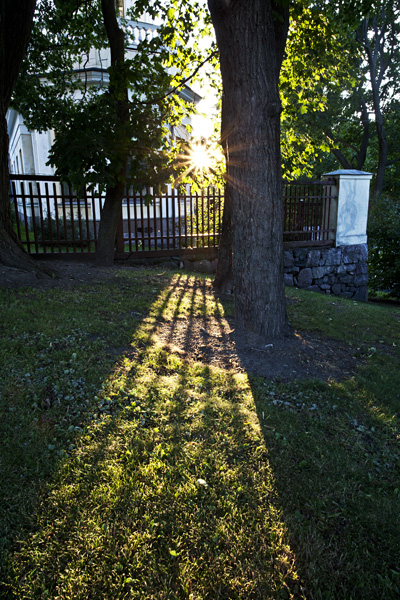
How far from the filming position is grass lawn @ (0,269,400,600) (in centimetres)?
189

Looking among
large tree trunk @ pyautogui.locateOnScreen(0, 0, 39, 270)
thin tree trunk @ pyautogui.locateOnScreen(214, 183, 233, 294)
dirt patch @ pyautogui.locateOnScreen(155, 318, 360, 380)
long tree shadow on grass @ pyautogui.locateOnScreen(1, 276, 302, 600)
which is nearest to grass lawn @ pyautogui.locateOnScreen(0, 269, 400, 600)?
long tree shadow on grass @ pyautogui.locateOnScreen(1, 276, 302, 600)

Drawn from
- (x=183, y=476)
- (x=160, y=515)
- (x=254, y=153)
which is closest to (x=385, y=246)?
(x=254, y=153)

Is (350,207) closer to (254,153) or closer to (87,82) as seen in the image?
(254,153)

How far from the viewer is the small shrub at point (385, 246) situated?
12.2m

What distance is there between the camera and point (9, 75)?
253 inches

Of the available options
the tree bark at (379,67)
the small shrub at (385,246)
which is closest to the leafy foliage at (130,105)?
the small shrub at (385,246)

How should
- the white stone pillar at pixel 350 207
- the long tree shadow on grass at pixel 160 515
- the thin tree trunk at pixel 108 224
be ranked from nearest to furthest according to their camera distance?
the long tree shadow on grass at pixel 160 515
the thin tree trunk at pixel 108 224
the white stone pillar at pixel 350 207

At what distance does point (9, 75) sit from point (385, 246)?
11077mm

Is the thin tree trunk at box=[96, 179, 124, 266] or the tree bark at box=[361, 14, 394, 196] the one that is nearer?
the thin tree trunk at box=[96, 179, 124, 266]

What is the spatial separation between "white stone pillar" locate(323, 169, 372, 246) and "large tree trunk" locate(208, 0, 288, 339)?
7249 millimetres

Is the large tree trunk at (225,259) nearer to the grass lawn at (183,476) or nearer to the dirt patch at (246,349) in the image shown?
the dirt patch at (246,349)

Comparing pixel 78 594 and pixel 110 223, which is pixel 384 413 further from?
pixel 110 223

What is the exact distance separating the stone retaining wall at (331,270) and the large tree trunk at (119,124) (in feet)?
15.7

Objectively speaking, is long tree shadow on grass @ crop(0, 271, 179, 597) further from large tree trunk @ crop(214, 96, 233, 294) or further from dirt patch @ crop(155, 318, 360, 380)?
large tree trunk @ crop(214, 96, 233, 294)
